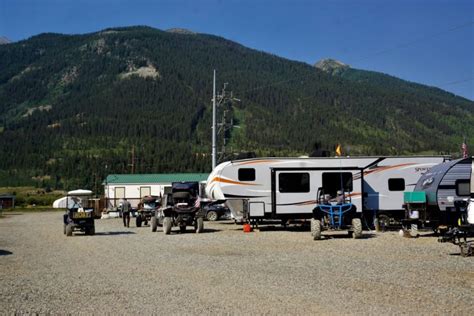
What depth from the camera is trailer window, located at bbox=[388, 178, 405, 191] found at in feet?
81.0

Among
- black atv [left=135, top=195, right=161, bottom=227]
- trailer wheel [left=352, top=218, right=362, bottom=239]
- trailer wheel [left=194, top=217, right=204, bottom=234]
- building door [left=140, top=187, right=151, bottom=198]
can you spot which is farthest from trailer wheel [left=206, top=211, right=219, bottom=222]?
building door [left=140, top=187, right=151, bottom=198]

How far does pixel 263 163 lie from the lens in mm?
24750

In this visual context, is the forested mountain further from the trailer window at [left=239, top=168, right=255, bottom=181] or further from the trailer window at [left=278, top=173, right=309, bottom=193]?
the trailer window at [left=278, top=173, right=309, bottom=193]

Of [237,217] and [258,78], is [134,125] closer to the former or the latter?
[258,78]

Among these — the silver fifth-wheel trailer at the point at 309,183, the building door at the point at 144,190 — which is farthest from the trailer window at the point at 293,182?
the building door at the point at 144,190

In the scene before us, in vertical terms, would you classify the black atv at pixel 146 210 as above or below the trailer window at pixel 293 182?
below

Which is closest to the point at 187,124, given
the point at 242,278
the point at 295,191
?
the point at 295,191

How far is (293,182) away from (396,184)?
164 inches

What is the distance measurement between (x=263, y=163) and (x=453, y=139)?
455 feet

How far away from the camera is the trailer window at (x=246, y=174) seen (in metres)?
24.7

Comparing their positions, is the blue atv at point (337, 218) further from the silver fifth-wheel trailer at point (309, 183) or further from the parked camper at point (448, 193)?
the silver fifth-wheel trailer at point (309, 183)

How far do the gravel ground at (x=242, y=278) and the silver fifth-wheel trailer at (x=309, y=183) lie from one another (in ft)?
15.6

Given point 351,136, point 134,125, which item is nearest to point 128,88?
point 134,125

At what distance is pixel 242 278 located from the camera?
1150cm
